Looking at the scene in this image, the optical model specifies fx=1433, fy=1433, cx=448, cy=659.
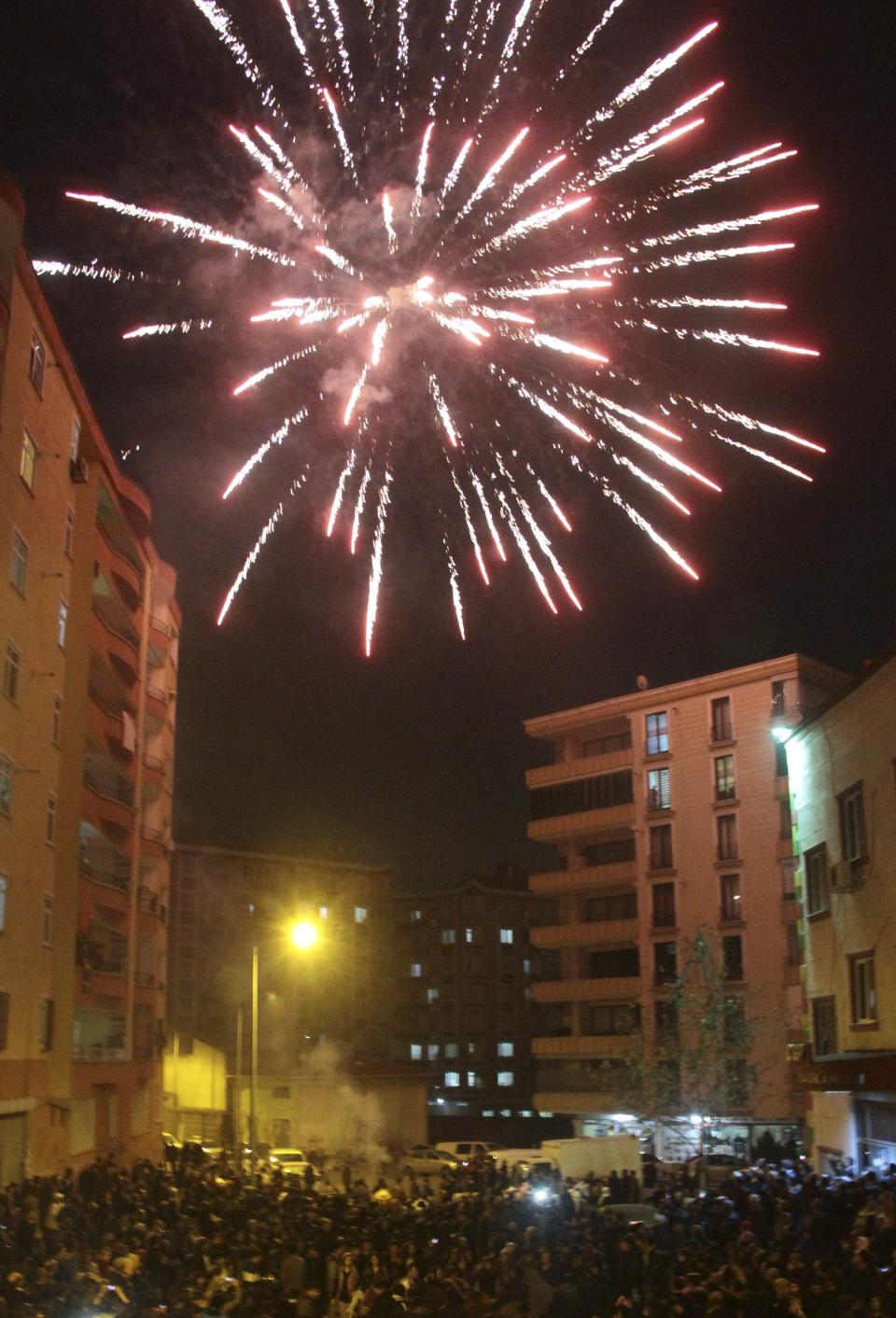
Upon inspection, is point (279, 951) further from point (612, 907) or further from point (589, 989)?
point (589, 989)

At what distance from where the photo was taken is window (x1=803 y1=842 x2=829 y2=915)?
3031 cm

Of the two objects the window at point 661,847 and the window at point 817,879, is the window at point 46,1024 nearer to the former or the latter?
the window at point 817,879

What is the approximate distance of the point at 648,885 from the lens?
60.6 meters

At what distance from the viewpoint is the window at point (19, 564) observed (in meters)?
28.7

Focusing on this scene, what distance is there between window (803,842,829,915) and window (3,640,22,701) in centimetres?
1707

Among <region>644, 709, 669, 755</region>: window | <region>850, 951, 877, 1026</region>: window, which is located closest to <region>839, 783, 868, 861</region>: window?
<region>850, 951, 877, 1026</region>: window

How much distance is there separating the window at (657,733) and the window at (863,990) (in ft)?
109

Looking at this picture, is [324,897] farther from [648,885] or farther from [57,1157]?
[57,1157]

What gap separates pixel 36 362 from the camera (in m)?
30.2

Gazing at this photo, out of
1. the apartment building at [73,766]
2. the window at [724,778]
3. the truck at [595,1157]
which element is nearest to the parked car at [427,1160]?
the truck at [595,1157]

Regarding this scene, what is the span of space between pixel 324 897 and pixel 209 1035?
17.4m

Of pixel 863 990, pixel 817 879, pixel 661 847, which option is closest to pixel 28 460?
pixel 817 879

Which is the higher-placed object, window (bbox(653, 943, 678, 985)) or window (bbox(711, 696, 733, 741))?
window (bbox(711, 696, 733, 741))

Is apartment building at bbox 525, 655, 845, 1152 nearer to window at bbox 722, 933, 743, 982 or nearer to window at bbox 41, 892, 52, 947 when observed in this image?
window at bbox 722, 933, 743, 982
